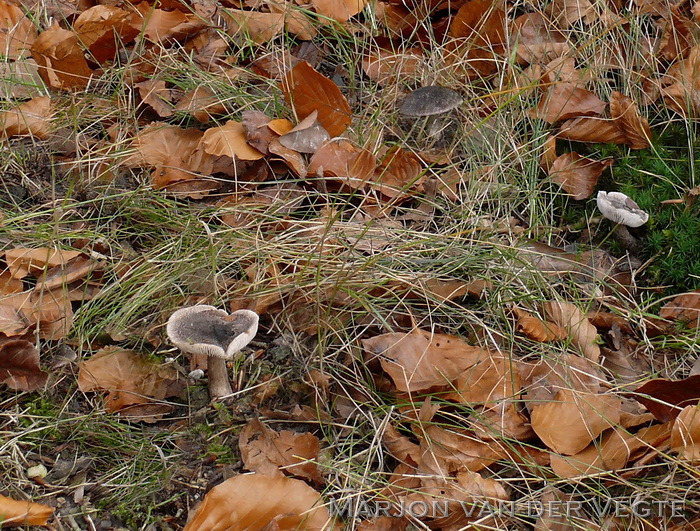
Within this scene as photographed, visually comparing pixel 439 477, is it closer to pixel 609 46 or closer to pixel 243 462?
pixel 243 462

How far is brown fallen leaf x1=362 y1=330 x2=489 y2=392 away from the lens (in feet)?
6.20

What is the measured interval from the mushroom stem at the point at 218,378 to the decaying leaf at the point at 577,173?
1.38 metres

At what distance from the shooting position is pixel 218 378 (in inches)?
74.4

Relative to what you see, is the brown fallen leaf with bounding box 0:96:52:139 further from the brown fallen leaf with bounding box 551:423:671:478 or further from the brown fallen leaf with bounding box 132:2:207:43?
the brown fallen leaf with bounding box 551:423:671:478

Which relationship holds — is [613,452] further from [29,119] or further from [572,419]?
[29,119]

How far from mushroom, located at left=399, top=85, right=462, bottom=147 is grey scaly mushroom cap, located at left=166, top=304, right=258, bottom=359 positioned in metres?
1.15

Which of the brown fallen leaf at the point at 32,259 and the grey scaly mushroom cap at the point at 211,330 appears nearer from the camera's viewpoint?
the grey scaly mushroom cap at the point at 211,330

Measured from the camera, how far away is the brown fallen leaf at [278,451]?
1740mm

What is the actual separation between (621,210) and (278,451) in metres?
1.35

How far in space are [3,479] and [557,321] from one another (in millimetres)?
1547

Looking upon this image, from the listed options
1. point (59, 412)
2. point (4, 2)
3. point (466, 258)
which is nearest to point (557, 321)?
point (466, 258)

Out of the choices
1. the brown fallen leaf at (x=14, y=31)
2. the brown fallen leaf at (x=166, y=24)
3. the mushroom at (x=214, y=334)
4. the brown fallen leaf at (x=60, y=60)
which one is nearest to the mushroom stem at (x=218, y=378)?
the mushroom at (x=214, y=334)

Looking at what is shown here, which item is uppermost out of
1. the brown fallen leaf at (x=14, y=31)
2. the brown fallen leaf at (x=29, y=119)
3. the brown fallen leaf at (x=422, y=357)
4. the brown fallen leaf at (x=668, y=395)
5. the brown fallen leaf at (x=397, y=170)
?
the brown fallen leaf at (x=14, y=31)

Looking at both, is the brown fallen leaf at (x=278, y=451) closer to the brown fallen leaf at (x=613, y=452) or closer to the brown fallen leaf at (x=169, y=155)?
the brown fallen leaf at (x=613, y=452)
